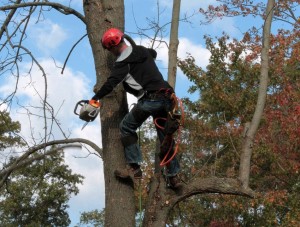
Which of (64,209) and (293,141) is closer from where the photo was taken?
(293,141)

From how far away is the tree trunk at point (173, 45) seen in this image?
491 cm

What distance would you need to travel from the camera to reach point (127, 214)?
13.9ft

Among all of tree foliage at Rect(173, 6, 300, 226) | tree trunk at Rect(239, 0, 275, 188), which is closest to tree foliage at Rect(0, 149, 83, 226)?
tree foliage at Rect(173, 6, 300, 226)

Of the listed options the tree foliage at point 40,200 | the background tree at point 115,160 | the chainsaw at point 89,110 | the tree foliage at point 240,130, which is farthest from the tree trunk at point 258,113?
the tree foliage at point 40,200

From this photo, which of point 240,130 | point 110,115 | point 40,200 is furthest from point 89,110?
point 40,200

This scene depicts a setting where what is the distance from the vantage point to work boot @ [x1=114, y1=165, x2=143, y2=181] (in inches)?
169

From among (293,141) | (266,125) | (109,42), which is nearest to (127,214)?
(109,42)

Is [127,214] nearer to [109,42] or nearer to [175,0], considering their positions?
[109,42]

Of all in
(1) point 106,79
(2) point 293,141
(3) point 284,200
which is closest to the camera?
(1) point 106,79

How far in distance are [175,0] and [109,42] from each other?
1023 mm

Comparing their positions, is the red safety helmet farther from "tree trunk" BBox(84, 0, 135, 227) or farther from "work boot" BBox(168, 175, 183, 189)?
"work boot" BBox(168, 175, 183, 189)

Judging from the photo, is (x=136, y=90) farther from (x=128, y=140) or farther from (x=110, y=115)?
(x=128, y=140)

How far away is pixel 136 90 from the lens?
465cm

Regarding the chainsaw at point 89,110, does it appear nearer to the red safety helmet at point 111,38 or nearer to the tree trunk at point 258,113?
the red safety helmet at point 111,38
